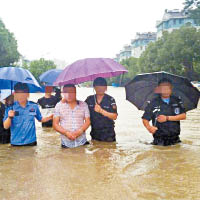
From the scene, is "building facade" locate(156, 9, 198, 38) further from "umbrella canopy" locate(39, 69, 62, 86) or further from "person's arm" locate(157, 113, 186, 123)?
"person's arm" locate(157, 113, 186, 123)

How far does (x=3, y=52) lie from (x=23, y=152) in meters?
40.8

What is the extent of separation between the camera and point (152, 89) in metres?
5.45

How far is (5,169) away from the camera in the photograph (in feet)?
14.0

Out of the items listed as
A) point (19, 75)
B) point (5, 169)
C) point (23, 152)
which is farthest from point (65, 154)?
point (19, 75)

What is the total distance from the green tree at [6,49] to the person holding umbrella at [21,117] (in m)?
40.1

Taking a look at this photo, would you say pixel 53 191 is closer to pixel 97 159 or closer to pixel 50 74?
pixel 97 159

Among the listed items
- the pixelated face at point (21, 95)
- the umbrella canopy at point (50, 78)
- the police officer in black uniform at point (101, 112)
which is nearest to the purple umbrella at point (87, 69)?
the police officer in black uniform at point (101, 112)

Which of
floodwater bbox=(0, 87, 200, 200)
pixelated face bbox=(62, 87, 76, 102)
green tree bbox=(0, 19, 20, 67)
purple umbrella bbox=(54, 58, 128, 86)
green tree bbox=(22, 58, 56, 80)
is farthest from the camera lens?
green tree bbox=(22, 58, 56, 80)

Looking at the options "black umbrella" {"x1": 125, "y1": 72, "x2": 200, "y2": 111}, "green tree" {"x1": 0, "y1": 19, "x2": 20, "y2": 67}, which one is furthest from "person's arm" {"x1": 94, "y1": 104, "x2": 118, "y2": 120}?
"green tree" {"x1": 0, "y1": 19, "x2": 20, "y2": 67}

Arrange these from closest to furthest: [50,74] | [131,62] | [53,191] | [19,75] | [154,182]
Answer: [53,191]
[154,182]
[19,75]
[50,74]
[131,62]

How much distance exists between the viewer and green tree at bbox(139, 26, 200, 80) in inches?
1512

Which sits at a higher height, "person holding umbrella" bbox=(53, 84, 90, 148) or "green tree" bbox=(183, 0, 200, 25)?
"green tree" bbox=(183, 0, 200, 25)

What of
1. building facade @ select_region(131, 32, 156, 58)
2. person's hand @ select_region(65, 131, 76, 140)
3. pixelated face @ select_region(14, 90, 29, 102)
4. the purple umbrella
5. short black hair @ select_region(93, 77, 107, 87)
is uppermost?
building facade @ select_region(131, 32, 156, 58)

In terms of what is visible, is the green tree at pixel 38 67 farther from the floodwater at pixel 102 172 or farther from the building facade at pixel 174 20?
the floodwater at pixel 102 172
